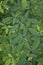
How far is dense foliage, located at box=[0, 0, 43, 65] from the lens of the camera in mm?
1497

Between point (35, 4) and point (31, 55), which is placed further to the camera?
point (35, 4)

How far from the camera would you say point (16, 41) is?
1467 millimetres

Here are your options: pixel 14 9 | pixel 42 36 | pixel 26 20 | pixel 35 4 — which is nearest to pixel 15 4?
pixel 14 9

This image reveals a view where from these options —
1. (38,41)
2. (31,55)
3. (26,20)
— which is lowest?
(31,55)

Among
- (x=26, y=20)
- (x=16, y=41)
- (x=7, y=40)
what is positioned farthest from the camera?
(x=7, y=40)

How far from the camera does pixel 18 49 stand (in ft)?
4.84

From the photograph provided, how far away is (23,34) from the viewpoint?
1.49 metres

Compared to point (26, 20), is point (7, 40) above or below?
below

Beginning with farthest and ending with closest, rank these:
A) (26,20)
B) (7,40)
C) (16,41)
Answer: (7,40) → (26,20) → (16,41)

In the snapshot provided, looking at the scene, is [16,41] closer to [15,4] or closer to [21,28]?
[21,28]

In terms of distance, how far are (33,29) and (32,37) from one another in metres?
0.06

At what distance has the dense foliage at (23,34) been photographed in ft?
4.91

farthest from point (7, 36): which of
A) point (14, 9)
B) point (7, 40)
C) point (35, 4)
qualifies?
point (35, 4)

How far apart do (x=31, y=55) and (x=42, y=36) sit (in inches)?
6.4
